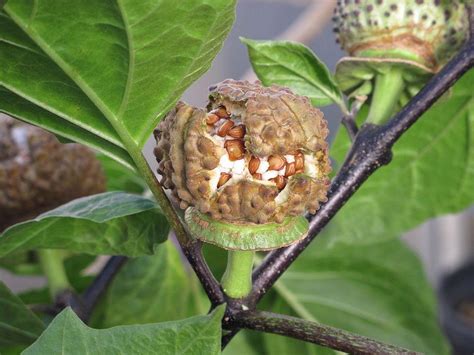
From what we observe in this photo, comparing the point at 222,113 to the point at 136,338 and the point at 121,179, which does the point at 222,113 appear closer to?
the point at 136,338

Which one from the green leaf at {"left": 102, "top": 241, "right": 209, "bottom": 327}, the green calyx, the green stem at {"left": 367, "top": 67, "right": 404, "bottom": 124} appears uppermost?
the green stem at {"left": 367, "top": 67, "right": 404, "bottom": 124}

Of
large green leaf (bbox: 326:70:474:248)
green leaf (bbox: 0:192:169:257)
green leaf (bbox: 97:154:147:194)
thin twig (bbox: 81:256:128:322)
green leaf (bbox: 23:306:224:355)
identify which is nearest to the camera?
green leaf (bbox: 23:306:224:355)

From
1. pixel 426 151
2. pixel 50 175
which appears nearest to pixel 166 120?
pixel 50 175

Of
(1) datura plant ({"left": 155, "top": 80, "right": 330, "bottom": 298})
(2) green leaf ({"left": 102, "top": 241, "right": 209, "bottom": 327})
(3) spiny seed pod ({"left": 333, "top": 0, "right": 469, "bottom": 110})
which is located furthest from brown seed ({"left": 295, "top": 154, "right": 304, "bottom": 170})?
(2) green leaf ({"left": 102, "top": 241, "right": 209, "bottom": 327})

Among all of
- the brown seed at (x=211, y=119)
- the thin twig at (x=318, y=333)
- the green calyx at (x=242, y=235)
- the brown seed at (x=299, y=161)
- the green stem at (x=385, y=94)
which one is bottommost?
the thin twig at (x=318, y=333)

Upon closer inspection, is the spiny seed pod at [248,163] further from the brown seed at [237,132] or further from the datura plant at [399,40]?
Answer: the datura plant at [399,40]

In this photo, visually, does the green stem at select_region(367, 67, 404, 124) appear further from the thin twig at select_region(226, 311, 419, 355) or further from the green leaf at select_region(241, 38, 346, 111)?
the thin twig at select_region(226, 311, 419, 355)

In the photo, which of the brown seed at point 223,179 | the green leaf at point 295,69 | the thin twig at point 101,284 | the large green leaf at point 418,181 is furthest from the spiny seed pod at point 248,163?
the large green leaf at point 418,181
